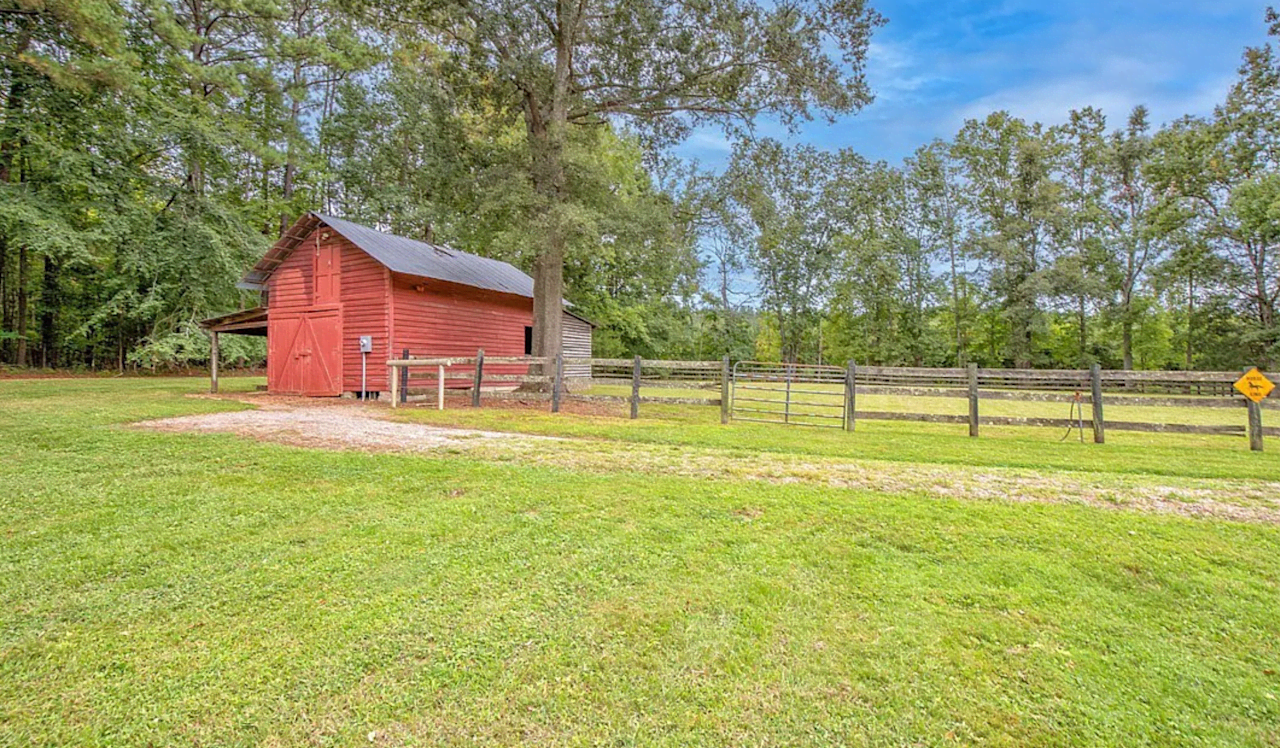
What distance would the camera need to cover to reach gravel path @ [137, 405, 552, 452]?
22.7 feet

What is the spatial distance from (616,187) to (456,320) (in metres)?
7.59

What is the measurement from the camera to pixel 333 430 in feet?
26.2

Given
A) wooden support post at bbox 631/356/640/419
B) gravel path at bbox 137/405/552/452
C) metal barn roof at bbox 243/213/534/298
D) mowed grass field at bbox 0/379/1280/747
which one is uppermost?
metal barn roof at bbox 243/213/534/298

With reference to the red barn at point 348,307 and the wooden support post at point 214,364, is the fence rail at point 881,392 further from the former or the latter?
the wooden support post at point 214,364

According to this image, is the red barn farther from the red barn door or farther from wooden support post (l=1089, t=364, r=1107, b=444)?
wooden support post (l=1089, t=364, r=1107, b=444)

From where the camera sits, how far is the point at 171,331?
792 inches

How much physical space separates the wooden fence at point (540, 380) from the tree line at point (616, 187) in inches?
76.9

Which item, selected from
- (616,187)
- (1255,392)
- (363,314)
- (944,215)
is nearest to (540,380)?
(363,314)

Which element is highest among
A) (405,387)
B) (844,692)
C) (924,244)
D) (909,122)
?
(909,122)

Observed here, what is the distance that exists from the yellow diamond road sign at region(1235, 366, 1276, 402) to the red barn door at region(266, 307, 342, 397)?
58.1ft

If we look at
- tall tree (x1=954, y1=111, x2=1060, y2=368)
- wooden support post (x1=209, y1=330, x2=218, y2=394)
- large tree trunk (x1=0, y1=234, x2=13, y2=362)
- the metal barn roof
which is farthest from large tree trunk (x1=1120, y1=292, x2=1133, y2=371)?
large tree trunk (x1=0, y1=234, x2=13, y2=362)

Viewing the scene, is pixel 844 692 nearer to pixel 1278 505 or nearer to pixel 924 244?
pixel 1278 505

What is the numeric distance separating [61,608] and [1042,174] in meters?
38.3

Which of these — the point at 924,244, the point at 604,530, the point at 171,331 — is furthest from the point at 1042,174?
the point at 171,331
